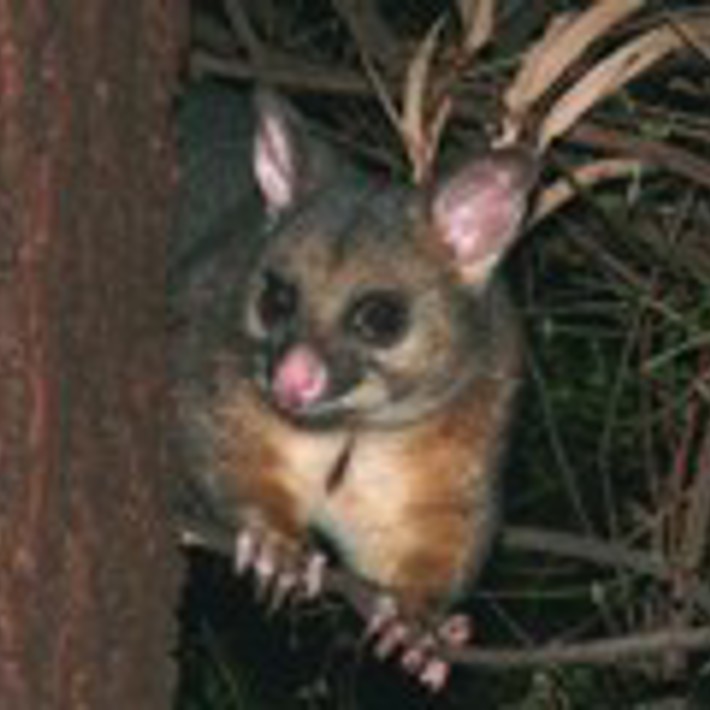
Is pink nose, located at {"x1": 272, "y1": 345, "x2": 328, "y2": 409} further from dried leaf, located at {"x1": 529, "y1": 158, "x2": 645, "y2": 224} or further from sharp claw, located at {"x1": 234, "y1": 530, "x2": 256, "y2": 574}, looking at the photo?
dried leaf, located at {"x1": 529, "y1": 158, "x2": 645, "y2": 224}

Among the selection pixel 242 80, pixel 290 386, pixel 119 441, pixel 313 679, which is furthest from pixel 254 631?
pixel 119 441

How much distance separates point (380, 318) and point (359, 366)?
0.12 meters

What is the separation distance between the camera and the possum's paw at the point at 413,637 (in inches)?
141

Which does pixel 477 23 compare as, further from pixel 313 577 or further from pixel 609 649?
pixel 609 649

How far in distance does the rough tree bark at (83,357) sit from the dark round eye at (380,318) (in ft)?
2.29

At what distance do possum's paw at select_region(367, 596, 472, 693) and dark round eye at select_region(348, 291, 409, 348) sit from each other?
451mm

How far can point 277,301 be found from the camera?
3.68 m

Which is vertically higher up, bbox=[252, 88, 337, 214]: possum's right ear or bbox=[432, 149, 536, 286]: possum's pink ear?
bbox=[252, 88, 337, 214]: possum's right ear

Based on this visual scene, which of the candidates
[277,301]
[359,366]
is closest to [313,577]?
[359,366]

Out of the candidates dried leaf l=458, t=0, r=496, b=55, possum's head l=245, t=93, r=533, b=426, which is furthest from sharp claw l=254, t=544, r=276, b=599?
dried leaf l=458, t=0, r=496, b=55

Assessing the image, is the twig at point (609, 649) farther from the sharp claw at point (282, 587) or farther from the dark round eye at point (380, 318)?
the dark round eye at point (380, 318)

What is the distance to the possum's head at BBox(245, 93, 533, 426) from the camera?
11.8ft

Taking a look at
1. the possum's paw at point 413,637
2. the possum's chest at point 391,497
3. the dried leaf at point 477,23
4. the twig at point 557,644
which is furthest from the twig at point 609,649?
the dried leaf at point 477,23

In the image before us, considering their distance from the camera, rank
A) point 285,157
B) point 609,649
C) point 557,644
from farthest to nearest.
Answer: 1. point 285,157
2. point 557,644
3. point 609,649
